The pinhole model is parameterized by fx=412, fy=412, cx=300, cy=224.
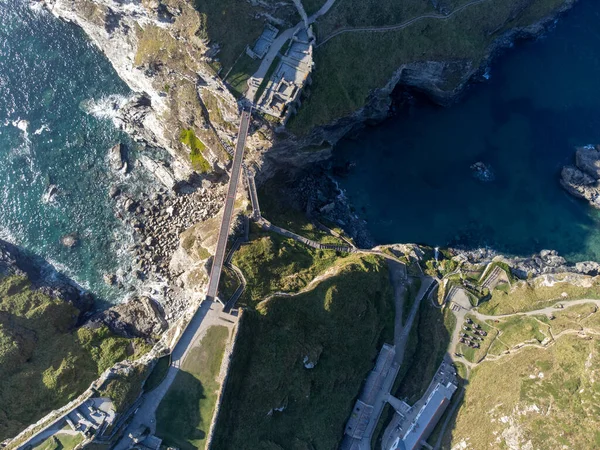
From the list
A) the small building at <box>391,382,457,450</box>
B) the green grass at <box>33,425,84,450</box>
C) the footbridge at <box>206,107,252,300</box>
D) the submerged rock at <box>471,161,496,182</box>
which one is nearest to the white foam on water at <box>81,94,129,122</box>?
the footbridge at <box>206,107,252,300</box>

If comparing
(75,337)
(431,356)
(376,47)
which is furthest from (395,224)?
(75,337)

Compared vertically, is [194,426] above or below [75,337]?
below

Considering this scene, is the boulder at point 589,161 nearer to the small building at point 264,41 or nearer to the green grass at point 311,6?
the green grass at point 311,6

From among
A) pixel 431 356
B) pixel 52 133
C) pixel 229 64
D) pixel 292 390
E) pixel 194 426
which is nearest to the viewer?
pixel 194 426

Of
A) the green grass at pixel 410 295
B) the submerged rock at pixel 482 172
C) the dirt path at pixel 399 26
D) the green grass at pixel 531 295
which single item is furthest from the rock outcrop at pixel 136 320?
the submerged rock at pixel 482 172

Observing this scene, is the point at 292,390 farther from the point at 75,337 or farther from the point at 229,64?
the point at 229,64

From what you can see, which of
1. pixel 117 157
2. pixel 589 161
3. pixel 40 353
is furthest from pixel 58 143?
pixel 589 161
